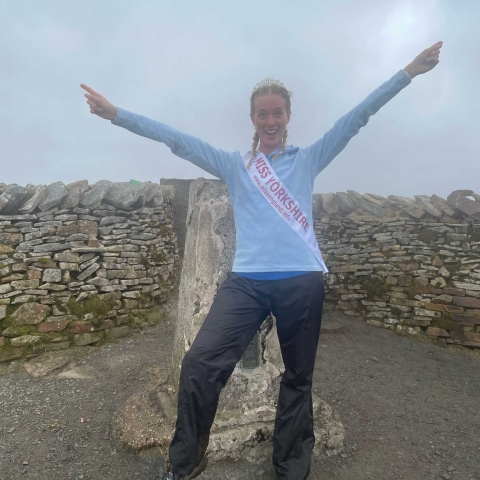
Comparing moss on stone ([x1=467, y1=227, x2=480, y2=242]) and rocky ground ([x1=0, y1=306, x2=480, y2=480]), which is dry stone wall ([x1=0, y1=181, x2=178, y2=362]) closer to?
rocky ground ([x1=0, y1=306, x2=480, y2=480])

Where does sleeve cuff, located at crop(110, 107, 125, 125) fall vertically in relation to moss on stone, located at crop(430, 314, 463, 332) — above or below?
above

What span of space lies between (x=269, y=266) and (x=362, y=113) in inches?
41.3

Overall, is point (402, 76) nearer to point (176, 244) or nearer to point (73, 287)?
point (73, 287)

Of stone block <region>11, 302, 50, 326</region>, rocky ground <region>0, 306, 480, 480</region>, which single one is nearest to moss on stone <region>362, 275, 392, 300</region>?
rocky ground <region>0, 306, 480, 480</region>

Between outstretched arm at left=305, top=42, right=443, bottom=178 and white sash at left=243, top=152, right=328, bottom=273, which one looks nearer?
outstretched arm at left=305, top=42, right=443, bottom=178

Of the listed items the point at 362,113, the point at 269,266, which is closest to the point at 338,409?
the point at 269,266

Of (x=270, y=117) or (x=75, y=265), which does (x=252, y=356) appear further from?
(x=75, y=265)

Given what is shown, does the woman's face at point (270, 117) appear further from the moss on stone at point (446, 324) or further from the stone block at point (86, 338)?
the moss on stone at point (446, 324)

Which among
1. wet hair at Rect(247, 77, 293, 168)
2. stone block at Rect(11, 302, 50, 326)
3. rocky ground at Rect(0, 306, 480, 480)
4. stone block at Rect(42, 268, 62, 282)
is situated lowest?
rocky ground at Rect(0, 306, 480, 480)

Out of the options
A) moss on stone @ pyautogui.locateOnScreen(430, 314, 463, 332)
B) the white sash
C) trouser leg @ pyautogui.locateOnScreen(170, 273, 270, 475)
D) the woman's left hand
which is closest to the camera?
trouser leg @ pyautogui.locateOnScreen(170, 273, 270, 475)

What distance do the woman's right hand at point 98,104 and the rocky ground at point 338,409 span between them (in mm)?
2387

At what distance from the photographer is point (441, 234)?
244 inches

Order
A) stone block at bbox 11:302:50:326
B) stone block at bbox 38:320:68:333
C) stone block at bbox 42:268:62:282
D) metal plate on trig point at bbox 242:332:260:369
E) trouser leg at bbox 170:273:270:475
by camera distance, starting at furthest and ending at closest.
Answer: stone block at bbox 42:268:62:282 → stone block at bbox 38:320:68:333 → stone block at bbox 11:302:50:326 → metal plate on trig point at bbox 242:332:260:369 → trouser leg at bbox 170:273:270:475

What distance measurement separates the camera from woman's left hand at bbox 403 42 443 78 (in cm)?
213
